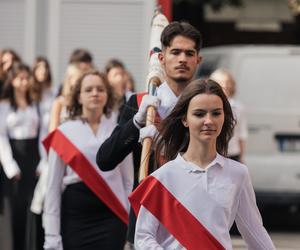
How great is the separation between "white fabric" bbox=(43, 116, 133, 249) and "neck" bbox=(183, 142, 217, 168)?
231 centimetres

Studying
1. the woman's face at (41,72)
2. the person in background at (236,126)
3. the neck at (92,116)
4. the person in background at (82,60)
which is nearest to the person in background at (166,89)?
the neck at (92,116)

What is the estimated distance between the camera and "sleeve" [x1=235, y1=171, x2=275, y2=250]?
523 cm

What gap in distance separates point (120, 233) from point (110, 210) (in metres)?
0.16

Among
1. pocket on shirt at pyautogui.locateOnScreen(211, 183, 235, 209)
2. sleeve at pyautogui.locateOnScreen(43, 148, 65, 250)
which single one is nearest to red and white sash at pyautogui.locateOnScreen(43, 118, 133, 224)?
sleeve at pyautogui.locateOnScreen(43, 148, 65, 250)

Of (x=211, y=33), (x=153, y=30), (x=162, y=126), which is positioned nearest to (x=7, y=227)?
(x=153, y=30)

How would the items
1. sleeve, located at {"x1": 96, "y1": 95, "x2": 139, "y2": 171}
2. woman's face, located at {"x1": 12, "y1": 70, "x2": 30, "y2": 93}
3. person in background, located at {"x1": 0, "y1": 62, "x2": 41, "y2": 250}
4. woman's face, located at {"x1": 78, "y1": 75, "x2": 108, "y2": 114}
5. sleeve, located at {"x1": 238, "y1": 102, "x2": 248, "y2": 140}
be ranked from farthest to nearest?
1. sleeve, located at {"x1": 238, "y1": 102, "x2": 248, "y2": 140}
2. woman's face, located at {"x1": 12, "y1": 70, "x2": 30, "y2": 93}
3. person in background, located at {"x1": 0, "y1": 62, "x2": 41, "y2": 250}
4. woman's face, located at {"x1": 78, "y1": 75, "x2": 108, "y2": 114}
5. sleeve, located at {"x1": 96, "y1": 95, "x2": 139, "y2": 171}

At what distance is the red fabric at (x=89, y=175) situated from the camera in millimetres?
7625

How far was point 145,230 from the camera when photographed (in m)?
5.14

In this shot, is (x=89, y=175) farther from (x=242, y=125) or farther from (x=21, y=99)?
(x=242, y=125)

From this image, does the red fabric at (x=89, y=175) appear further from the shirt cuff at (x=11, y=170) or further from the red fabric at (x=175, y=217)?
the shirt cuff at (x=11, y=170)

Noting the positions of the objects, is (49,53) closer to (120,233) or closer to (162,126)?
(120,233)

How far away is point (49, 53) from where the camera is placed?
14.7 metres

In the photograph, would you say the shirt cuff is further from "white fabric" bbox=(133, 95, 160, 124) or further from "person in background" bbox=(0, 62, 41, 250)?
"white fabric" bbox=(133, 95, 160, 124)

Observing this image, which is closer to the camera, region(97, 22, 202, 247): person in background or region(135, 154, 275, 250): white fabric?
region(135, 154, 275, 250): white fabric
